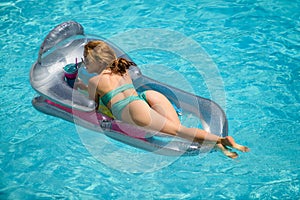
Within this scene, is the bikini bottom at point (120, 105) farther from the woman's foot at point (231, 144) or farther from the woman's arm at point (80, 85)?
the woman's foot at point (231, 144)

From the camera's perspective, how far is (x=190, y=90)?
5.16m

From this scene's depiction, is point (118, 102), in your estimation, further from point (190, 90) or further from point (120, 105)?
point (190, 90)

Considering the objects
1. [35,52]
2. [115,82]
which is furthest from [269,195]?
[35,52]

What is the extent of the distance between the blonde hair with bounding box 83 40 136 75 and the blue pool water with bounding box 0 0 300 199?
821 millimetres

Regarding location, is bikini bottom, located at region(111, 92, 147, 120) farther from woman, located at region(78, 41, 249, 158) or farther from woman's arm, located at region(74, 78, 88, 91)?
woman's arm, located at region(74, 78, 88, 91)

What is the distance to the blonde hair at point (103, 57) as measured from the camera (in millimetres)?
4113

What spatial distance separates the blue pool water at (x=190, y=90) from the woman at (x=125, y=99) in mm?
517

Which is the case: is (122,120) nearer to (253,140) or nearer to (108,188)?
(108,188)

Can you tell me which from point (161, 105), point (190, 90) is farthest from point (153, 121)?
point (190, 90)

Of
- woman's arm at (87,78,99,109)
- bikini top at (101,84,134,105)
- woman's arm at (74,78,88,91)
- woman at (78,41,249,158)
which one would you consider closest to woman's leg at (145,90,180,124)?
woman at (78,41,249,158)

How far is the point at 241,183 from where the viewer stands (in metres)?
4.11

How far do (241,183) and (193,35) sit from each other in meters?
2.65

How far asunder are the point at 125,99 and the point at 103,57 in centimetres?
46

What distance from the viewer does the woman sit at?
156 inches
